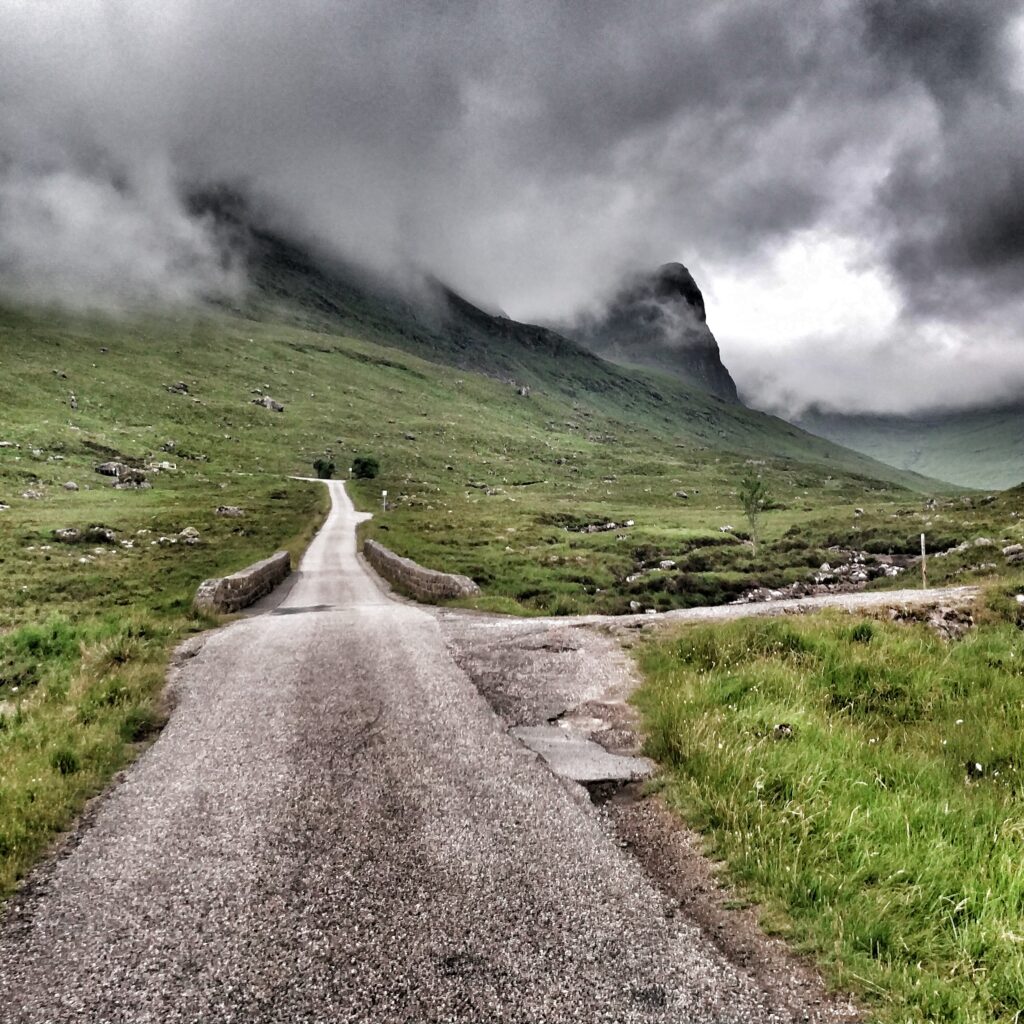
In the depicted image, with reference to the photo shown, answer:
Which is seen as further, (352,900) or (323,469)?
(323,469)

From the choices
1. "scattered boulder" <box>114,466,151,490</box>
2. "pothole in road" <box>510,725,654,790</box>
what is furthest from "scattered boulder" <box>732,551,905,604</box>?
"scattered boulder" <box>114,466,151,490</box>

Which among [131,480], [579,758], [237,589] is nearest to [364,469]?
[131,480]

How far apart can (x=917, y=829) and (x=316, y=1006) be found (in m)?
5.18

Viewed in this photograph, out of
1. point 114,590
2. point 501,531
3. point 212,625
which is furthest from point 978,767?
point 501,531

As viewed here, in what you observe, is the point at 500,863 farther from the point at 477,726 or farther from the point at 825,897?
the point at 477,726

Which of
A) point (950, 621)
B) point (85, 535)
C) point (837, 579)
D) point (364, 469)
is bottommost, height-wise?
point (837, 579)

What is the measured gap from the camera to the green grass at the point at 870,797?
3.85 meters

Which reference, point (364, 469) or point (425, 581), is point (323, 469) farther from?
point (425, 581)

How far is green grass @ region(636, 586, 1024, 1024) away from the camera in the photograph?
3852 millimetres

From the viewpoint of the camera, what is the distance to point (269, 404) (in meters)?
150

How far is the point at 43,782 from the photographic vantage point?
630cm

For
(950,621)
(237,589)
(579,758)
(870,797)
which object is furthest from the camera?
(237,589)

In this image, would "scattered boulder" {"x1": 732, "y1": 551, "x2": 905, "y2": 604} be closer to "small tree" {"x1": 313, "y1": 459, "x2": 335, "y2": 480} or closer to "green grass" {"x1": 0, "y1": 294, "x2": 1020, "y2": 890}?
"green grass" {"x1": 0, "y1": 294, "x2": 1020, "y2": 890}

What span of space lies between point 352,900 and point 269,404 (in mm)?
161295
